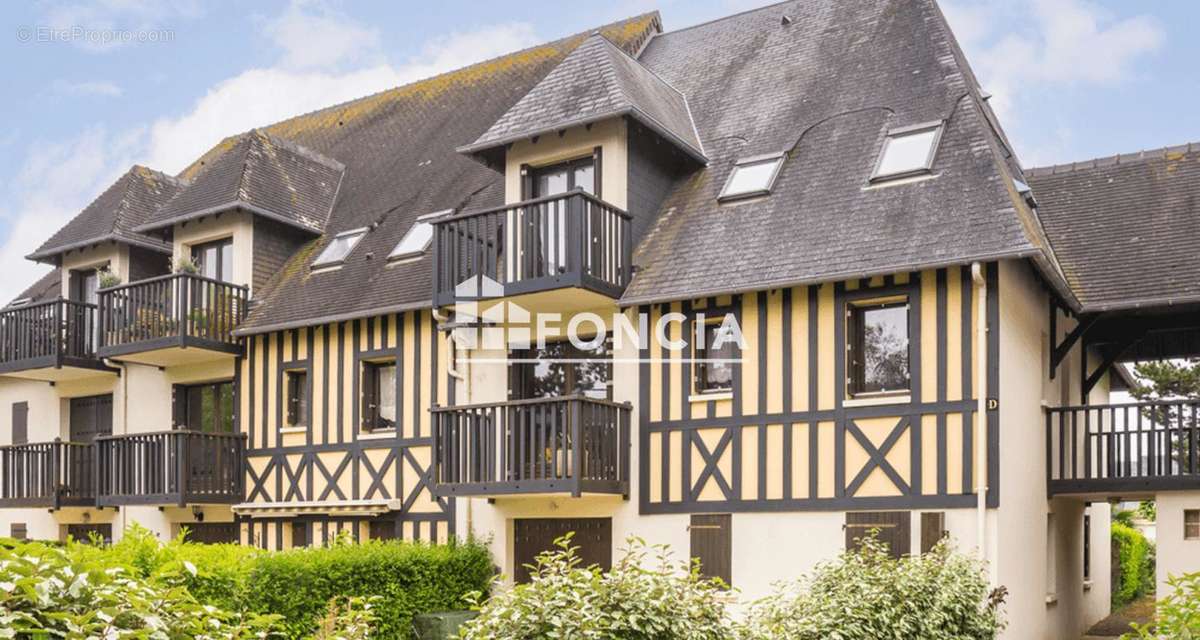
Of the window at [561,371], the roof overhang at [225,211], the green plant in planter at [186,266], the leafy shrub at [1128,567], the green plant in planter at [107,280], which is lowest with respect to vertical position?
the leafy shrub at [1128,567]

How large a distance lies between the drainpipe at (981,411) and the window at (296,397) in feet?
32.2

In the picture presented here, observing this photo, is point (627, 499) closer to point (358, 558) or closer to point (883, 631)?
point (358, 558)

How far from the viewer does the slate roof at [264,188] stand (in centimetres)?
1903

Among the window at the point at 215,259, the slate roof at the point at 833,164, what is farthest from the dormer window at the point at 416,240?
the slate roof at the point at 833,164

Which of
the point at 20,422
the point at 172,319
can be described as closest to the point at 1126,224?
the point at 172,319

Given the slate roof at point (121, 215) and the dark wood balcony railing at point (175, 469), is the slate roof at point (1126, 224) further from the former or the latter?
the slate roof at point (121, 215)

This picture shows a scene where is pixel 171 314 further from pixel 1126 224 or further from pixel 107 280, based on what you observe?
pixel 1126 224

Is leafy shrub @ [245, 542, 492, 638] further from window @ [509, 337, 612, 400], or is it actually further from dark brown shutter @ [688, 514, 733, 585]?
dark brown shutter @ [688, 514, 733, 585]

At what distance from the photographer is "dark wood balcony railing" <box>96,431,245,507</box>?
58.7 feet

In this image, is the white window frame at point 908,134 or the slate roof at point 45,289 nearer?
the white window frame at point 908,134

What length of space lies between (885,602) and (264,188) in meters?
12.7

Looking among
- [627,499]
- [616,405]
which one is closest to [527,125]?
[616,405]

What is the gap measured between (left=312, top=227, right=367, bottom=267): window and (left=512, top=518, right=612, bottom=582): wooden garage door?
5.40 m

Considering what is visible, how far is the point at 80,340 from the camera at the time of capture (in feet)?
66.0
